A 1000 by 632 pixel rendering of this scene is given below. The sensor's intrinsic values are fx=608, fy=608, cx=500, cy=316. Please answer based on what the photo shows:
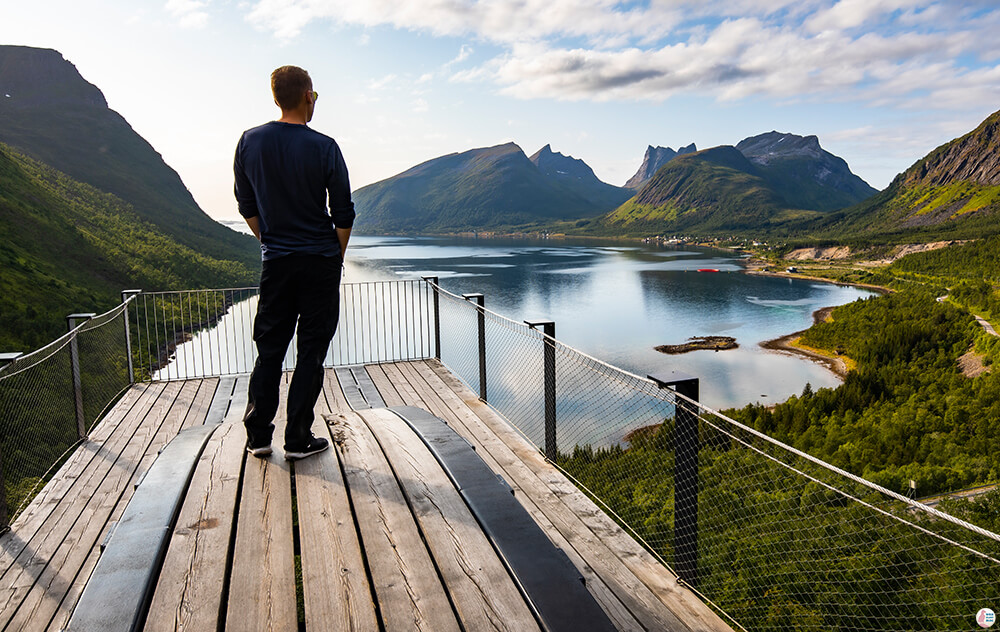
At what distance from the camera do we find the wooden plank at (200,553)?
2145mm

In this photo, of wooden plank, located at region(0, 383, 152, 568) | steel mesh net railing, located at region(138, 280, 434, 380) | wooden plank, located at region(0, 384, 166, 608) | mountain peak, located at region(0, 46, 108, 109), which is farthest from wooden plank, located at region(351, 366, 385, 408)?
mountain peak, located at region(0, 46, 108, 109)

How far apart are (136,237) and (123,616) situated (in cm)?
5622

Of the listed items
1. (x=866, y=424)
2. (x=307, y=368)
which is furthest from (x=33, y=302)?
(x=866, y=424)

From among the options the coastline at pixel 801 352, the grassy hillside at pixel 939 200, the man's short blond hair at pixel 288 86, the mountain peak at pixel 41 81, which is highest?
the mountain peak at pixel 41 81

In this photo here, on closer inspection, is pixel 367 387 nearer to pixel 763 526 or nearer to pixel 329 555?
pixel 329 555

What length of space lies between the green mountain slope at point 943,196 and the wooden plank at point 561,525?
119 m

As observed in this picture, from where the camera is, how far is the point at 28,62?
9231 centimetres

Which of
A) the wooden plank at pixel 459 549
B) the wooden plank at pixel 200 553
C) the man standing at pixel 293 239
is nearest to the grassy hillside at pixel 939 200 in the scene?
the wooden plank at pixel 459 549

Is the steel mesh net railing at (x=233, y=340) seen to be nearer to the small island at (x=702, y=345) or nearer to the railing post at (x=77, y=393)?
the railing post at (x=77, y=393)

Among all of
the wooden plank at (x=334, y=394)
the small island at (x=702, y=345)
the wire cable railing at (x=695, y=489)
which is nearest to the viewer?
the wire cable railing at (x=695, y=489)

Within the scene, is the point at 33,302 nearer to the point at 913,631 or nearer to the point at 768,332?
the point at 913,631

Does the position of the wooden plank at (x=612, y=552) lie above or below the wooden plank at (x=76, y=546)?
below

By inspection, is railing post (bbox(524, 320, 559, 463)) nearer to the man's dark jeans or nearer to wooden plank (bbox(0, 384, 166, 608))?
the man's dark jeans

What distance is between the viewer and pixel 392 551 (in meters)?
2.62
